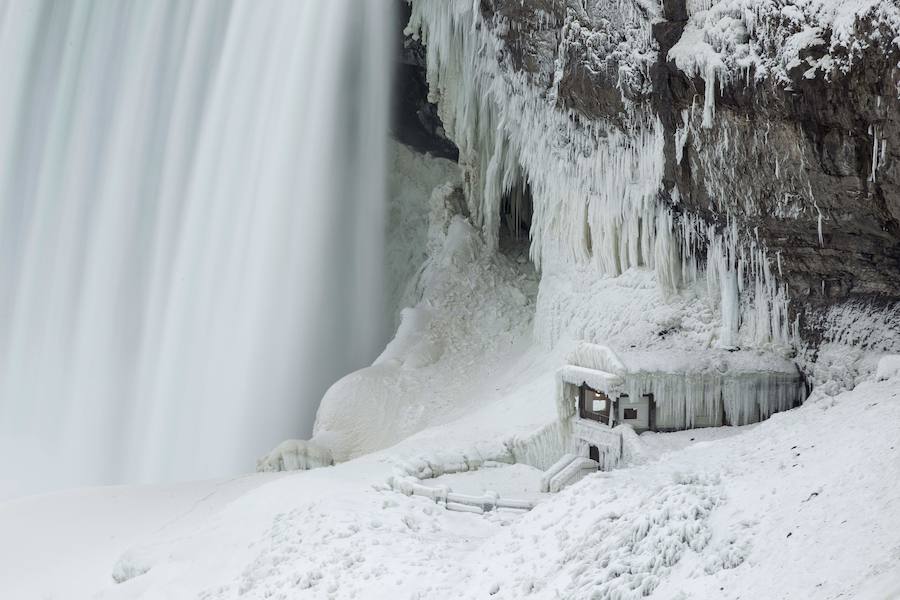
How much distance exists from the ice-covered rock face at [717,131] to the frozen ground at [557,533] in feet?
9.93

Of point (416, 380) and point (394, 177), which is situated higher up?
point (394, 177)

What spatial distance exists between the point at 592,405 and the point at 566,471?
53.7 inches

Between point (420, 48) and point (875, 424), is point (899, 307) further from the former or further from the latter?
point (420, 48)

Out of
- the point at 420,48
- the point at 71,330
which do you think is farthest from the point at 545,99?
the point at 71,330

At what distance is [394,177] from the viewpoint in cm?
3441

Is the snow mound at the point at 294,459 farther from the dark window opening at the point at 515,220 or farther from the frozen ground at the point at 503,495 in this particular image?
the dark window opening at the point at 515,220

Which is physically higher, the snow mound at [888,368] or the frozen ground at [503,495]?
the snow mound at [888,368]

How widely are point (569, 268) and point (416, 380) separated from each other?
15.9ft

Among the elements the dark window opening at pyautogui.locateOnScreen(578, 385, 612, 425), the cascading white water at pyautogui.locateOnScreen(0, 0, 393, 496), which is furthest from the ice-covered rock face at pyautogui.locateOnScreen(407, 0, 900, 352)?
the cascading white water at pyautogui.locateOnScreen(0, 0, 393, 496)

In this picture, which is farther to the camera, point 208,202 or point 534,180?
point 208,202

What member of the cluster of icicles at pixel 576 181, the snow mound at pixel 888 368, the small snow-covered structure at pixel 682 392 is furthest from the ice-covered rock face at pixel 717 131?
the snow mound at pixel 888 368

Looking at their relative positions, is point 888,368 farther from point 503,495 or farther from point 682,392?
point 503,495

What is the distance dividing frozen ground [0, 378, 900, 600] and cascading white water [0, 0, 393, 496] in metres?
9.07

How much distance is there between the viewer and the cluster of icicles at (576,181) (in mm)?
19375
